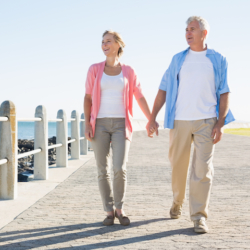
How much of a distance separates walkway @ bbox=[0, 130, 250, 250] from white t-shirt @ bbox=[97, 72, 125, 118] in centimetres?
121

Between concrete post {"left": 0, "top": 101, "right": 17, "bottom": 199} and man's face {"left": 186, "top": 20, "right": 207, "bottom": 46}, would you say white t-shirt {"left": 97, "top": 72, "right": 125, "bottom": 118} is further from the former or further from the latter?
concrete post {"left": 0, "top": 101, "right": 17, "bottom": 199}

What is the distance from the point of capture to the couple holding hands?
4.26 meters

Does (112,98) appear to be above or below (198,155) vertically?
above

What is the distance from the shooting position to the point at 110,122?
14.4 ft

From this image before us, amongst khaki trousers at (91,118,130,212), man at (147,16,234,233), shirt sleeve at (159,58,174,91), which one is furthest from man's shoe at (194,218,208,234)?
shirt sleeve at (159,58,174,91)

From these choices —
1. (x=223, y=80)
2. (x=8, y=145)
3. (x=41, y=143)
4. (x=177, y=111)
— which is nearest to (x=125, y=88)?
(x=177, y=111)

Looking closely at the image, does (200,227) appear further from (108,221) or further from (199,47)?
(199,47)

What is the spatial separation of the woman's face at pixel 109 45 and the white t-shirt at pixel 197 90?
78 centimetres

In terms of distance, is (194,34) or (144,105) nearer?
(194,34)

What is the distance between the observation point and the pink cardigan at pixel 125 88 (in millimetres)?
4387

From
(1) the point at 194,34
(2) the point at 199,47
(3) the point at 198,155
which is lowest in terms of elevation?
(3) the point at 198,155

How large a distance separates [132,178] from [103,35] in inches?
160

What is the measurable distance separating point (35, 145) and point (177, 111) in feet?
12.9

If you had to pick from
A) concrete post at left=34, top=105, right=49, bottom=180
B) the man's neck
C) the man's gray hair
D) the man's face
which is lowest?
concrete post at left=34, top=105, right=49, bottom=180
